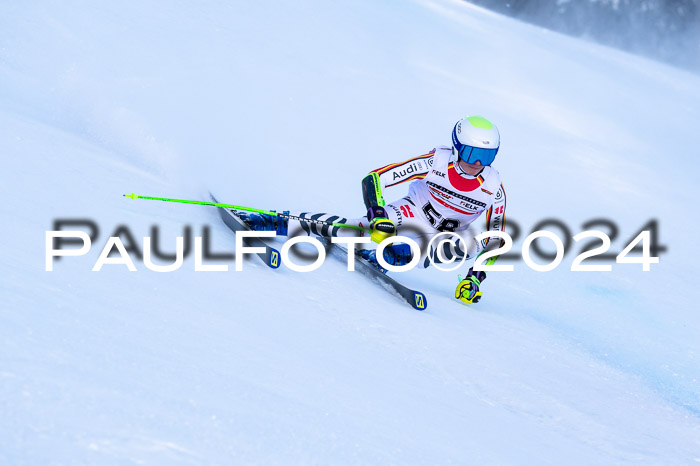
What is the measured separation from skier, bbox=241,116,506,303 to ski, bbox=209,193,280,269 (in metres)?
0.15

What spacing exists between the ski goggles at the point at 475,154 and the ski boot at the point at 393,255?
0.81m

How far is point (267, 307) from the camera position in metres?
3.27

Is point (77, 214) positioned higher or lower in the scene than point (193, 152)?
lower

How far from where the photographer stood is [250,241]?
4.43 meters

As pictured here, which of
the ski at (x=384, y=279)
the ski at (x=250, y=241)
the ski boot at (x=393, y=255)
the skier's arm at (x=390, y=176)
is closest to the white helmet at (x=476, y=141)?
the skier's arm at (x=390, y=176)

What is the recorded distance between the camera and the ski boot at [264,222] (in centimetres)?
490

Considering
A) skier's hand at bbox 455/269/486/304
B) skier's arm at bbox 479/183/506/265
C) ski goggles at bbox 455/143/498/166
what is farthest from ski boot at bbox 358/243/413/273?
ski goggles at bbox 455/143/498/166

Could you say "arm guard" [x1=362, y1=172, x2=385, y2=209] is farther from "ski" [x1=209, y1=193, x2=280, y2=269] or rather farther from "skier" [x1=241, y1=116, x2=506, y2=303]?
"ski" [x1=209, y1=193, x2=280, y2=269]

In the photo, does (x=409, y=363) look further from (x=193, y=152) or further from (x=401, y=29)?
(x=401, y=29)

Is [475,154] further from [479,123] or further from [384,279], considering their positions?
[384,279]

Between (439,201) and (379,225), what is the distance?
0.56 m

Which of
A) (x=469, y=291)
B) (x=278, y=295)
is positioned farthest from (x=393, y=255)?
(x=278, y=295)

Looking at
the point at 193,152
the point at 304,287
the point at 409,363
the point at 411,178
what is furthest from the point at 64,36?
the point at 409,363

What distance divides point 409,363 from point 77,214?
5.81 feet
